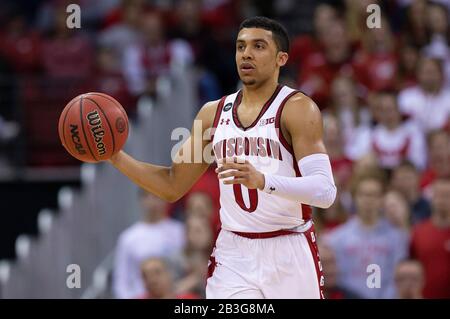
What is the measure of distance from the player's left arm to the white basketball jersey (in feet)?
0.26

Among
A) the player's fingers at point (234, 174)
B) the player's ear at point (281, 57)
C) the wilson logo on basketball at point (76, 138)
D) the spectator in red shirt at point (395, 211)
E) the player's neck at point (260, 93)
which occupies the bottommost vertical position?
the spectator in red shirt at point (395, 211)

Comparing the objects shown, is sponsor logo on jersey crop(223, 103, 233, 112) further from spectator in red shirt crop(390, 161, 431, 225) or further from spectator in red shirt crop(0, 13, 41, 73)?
spectator in red shirt crop(0, 13, 41, 73)

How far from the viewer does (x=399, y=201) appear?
9.68 m

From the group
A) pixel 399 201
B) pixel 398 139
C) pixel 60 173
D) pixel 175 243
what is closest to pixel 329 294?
pixel 399 201

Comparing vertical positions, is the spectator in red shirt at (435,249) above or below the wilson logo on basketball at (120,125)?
below

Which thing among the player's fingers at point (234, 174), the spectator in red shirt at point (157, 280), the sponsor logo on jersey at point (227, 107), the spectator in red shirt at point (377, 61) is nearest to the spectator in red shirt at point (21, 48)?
the spectator in red shirt at point (377, 61)

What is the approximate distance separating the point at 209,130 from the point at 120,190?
4.37 metres

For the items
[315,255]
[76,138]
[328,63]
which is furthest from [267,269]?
[328,63]

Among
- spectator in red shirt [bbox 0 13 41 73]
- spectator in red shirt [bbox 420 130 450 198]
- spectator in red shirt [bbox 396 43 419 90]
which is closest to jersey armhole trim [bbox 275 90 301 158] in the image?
spectator in red shirt [bbox 420 130 450 198]

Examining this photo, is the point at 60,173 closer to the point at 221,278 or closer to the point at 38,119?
the point at 38,119

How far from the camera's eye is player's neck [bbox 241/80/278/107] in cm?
650

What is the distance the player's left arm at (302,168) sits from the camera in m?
5.83

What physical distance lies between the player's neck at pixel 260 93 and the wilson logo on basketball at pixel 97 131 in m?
0.89

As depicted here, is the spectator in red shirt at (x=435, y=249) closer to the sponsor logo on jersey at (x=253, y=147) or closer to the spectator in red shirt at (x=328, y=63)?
the spectator in red shirt at (x=328, y=63)
